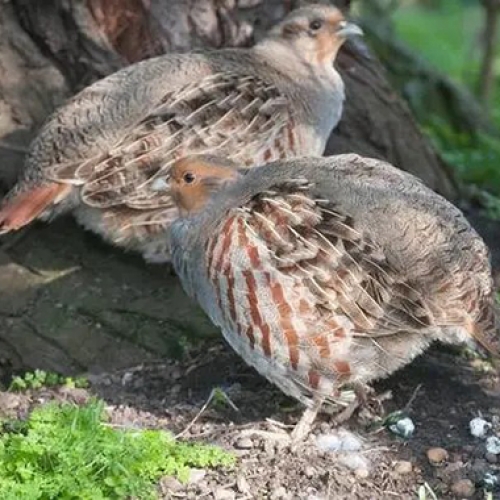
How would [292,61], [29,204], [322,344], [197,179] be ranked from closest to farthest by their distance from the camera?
[322,344]
[197,179]
[29,204]
[292,61]

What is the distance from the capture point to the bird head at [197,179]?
4848mm

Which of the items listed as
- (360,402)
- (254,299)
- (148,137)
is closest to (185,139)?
(148,137)

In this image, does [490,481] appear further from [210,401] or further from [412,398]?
[210,401]

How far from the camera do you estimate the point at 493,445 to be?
15.0 ft

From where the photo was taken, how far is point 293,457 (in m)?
4.39

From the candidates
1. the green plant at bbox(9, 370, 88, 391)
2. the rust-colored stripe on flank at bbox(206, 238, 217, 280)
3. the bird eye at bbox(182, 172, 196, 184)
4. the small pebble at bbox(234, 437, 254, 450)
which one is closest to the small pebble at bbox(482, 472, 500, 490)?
the small pebble at bbox(234, 437, 254, 450)

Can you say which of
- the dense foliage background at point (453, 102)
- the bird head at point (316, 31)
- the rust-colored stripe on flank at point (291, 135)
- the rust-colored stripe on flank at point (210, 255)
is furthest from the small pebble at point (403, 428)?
the dense foliage background at point (453, 102)

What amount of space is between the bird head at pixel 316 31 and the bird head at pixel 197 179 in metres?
1.63

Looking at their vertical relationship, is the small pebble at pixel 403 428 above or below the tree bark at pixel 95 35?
below

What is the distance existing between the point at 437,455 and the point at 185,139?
1.96m

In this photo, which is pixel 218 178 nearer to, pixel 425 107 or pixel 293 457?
pixel 293 457

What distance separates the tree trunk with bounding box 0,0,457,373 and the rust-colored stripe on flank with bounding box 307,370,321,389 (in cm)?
112

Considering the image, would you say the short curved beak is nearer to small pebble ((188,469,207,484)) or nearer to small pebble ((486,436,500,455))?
small pebble ((486,436,500,455))

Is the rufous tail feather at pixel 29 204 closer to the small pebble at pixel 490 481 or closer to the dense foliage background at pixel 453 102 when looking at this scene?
the small pebble at pixel 490 481
